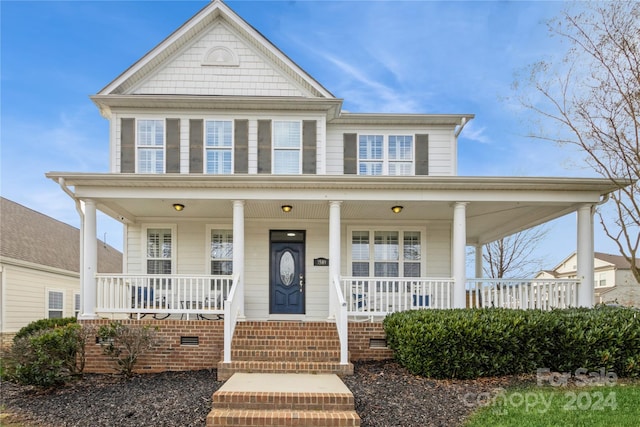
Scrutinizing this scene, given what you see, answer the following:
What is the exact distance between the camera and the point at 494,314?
7145 mm

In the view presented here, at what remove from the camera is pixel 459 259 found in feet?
28.8

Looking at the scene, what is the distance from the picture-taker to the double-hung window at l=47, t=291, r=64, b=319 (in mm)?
16203

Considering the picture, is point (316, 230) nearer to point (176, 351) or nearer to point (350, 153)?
point (350, 153)

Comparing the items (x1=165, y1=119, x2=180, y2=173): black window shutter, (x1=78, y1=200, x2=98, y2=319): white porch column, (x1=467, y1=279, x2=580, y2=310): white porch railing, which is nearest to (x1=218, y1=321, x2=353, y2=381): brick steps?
(x1=78, y1=200, x2=98, y2=319): white porch column

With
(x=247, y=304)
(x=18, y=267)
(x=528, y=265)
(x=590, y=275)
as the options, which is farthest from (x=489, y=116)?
(x=18, y=267)

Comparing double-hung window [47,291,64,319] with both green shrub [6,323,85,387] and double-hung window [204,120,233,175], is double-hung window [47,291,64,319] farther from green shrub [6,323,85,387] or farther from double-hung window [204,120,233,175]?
green shrub [6,323,85,387]

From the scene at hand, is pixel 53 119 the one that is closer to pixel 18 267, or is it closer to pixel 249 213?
pixel 18 267

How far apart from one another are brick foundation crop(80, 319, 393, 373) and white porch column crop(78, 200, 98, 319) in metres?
0.30

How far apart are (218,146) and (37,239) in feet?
35.6

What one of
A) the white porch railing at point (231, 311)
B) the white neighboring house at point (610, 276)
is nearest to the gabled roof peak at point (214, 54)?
the white porch railing at point (231, 311)

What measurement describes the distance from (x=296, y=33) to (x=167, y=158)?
635 cm

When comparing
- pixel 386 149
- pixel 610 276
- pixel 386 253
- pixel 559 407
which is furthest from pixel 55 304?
pixel 610 276

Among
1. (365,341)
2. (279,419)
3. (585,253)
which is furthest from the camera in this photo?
(585,253)

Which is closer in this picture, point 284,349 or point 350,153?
point 284,349
